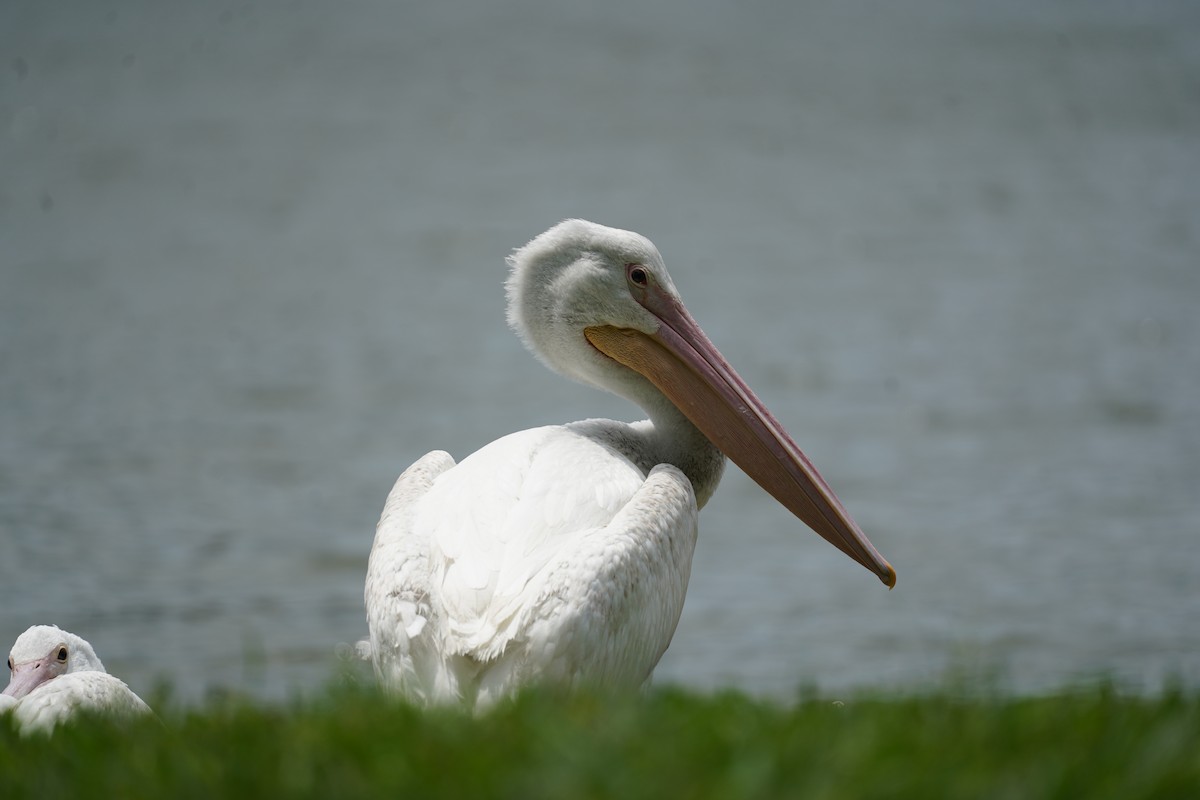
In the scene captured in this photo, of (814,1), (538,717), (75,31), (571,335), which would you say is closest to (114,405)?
(571,335)

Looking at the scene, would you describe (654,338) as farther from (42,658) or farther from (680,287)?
(680,287)

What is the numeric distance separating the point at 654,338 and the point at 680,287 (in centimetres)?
1707

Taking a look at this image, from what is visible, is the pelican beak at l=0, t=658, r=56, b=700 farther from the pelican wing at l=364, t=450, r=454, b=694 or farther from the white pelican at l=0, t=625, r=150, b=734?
the pelican wing at l=364, t=450, r=454, b=694

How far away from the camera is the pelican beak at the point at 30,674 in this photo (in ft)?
18.0

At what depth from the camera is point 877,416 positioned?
17.7m

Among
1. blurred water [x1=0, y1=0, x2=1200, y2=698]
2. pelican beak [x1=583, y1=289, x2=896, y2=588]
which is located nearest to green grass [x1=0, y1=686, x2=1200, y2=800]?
blurred water [x1=0, y1=0, x2=1200, y2=698]

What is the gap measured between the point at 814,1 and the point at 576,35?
775cm

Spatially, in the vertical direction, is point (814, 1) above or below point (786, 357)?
above

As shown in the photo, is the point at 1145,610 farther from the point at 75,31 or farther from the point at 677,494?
the point at 75,31

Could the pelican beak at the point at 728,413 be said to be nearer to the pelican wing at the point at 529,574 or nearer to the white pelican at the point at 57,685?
the pelican wing at the point at 529,574

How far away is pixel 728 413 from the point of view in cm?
567

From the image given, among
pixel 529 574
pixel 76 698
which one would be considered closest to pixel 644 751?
pixel 529 574

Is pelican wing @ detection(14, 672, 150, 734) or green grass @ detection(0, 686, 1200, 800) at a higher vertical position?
pelican wing @ detection(14, 672, 150, 734)

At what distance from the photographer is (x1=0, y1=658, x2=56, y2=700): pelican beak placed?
549 cm
